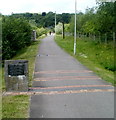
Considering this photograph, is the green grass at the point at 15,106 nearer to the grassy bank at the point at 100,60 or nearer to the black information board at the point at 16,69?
the black information board at the point at 16,69

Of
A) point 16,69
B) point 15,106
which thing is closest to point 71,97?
point 15,106

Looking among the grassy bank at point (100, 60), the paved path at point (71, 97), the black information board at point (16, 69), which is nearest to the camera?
the paved path at point (71, 97)

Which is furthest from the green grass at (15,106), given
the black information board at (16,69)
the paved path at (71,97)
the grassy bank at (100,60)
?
the grassy bank at (100,60)

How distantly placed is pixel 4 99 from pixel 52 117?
244 cm

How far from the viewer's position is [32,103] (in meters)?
8.60

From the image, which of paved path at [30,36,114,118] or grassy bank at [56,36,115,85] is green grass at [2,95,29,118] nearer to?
paved path at [30,36,114,118]

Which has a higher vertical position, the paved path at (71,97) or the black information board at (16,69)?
the black information board at (16,69)

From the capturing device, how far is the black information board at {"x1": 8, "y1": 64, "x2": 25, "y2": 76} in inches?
400

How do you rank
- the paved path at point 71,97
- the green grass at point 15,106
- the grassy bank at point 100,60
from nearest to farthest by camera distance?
the green grass at point 15,106 → the paved path at point 71,97 → the grassy bank at point 100,60

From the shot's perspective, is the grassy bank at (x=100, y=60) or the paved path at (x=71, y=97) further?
the grassy bank at (x=100, y=60)

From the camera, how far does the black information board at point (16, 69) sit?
10156mm

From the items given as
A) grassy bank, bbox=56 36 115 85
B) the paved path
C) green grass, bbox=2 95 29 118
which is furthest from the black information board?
grassy bank, bbox=56 36 115 85

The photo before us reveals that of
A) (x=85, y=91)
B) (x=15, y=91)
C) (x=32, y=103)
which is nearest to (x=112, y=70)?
(x=85, y=91)

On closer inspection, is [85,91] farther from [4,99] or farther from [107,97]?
[4,99]
